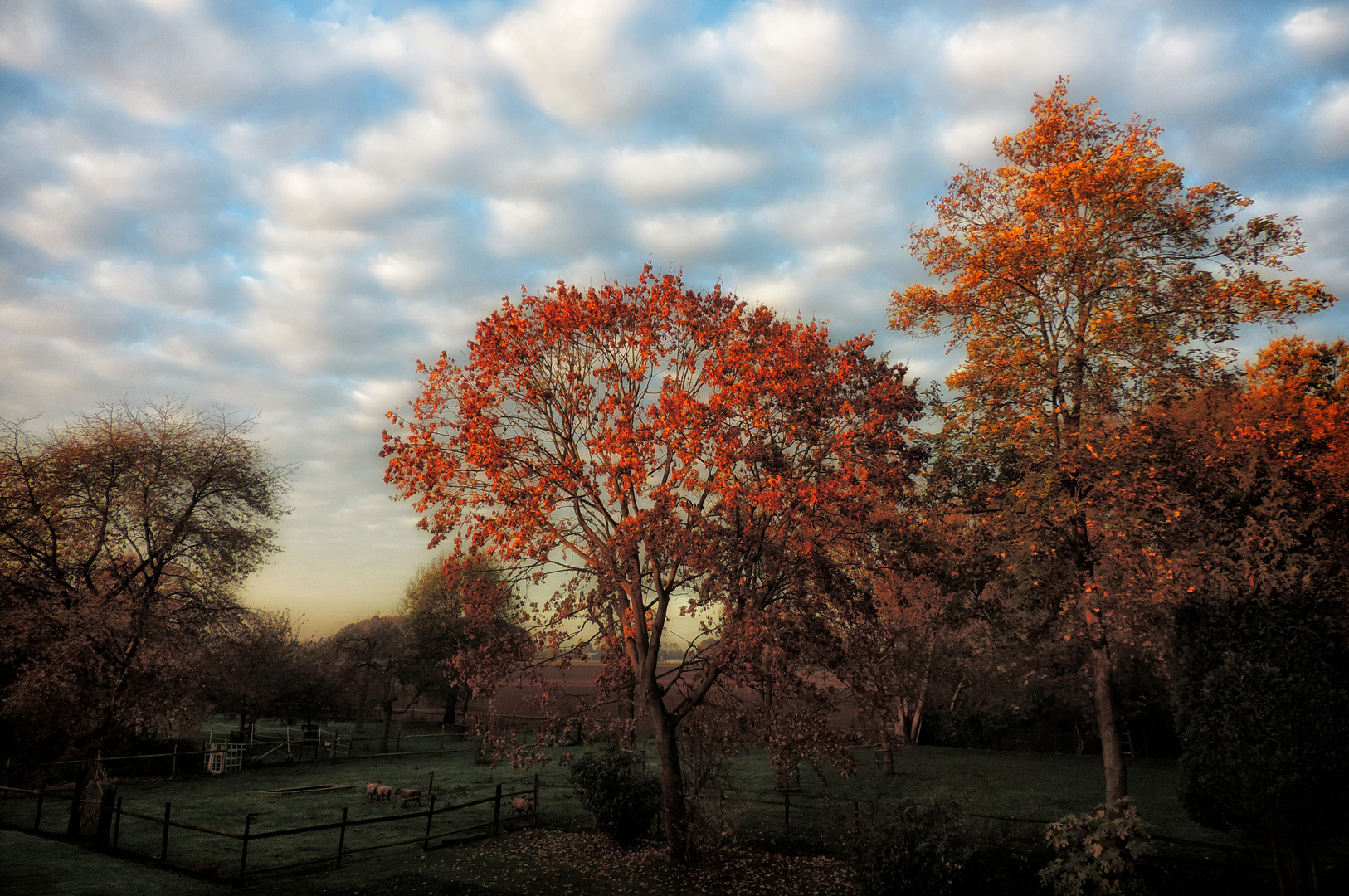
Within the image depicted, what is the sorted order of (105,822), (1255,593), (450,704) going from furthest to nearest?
1. (450,704)
2. (105,822)
3. (1255,593)

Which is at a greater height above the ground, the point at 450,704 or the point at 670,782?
the point at 670,782

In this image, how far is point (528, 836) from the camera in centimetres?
1752

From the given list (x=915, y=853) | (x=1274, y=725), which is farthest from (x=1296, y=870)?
(x=915, y=853)

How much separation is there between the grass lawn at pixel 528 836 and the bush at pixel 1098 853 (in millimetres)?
1804

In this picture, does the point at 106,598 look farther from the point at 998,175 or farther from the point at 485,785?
the point at 998,175

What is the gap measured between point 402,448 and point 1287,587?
1624 centimetres

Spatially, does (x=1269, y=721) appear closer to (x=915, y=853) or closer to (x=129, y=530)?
(x=915, y=853)

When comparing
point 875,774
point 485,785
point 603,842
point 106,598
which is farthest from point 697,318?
point 875,774

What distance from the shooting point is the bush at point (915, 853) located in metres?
10.7

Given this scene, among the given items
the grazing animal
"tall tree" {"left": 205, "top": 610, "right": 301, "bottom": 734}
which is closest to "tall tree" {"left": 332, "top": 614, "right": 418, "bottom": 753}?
"tall tree" {"left": 205, "top": 610, "right": 301, "bottom": 734}

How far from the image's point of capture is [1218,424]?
1416cm

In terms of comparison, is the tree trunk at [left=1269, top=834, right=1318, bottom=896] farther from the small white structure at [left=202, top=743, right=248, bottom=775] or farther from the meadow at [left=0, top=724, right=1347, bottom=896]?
the small white structure at [left=202, top=743, right=248, bottom=775]

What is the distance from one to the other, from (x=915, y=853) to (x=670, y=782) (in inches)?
223

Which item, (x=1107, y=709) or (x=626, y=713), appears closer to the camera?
(x=1107, y=709)
